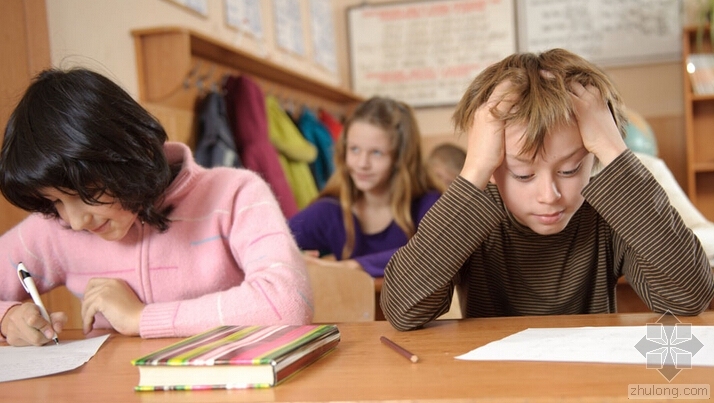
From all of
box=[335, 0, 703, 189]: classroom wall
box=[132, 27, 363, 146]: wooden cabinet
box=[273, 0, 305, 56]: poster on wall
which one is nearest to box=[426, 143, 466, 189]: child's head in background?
box=[132, 27, 363, 146]: wooden cabinet

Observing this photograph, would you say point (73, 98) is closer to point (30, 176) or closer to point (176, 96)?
point (30, 176)

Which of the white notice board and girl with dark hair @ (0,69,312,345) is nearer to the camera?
girl with dark hair @ (0,69,312,345)

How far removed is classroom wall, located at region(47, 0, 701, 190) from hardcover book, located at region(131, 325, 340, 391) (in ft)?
1.95

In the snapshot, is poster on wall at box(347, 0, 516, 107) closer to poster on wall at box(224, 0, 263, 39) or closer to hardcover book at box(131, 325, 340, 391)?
poster on wall at box(224, 0, 263, 39)

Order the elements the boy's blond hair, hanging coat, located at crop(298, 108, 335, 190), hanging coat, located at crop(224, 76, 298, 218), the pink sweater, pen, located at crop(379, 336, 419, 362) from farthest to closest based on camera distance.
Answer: hanging coat, located at crop(298, 108, 335, 190)
hanging coat, located at crop(224, 76, 298, 218)
the pink sweater
the boy's blond hair
pen, located at crop(379, 336, 419, 362)

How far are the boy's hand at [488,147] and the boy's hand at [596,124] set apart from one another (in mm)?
101

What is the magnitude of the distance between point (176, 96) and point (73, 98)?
66.5 inches

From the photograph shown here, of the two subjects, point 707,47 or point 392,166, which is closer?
point 392,166

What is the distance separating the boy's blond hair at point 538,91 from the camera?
100 centimetres

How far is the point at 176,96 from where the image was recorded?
2699 mm

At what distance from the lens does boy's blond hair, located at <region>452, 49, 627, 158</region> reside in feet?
3.28

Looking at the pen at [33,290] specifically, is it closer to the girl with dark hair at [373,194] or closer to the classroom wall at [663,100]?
the girl with dark hair at [373,194]

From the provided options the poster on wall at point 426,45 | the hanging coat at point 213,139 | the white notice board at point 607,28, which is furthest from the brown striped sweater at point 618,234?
the poster on wall at point 426,45

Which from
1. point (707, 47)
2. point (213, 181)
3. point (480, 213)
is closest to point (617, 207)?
point (480, 213)
